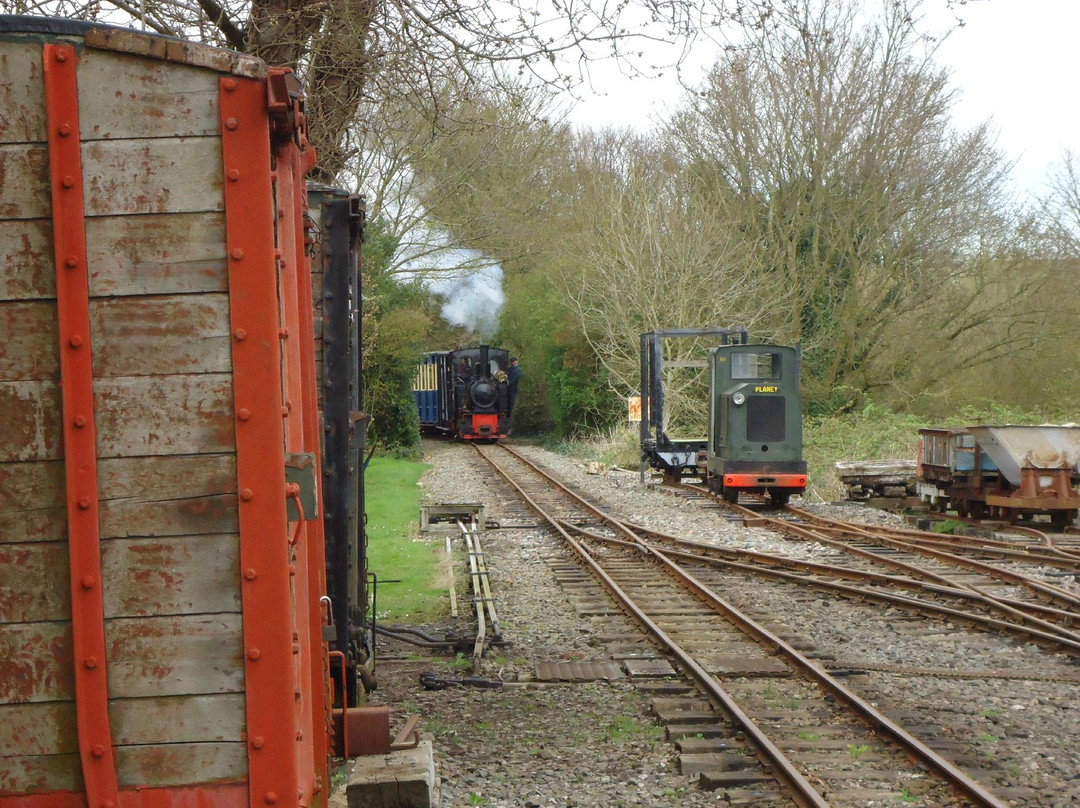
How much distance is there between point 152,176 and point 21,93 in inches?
13.7

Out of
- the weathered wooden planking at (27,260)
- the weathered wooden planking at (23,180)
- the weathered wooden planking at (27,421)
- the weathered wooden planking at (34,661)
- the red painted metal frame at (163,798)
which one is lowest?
the red painted metal frame at (163,798)

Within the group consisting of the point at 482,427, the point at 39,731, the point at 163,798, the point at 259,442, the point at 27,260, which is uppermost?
the point at 27,260

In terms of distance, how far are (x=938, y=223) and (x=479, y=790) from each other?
77.4 ft

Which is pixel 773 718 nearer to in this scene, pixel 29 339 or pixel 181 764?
pixel 181 764

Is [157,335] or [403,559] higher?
[157,335]

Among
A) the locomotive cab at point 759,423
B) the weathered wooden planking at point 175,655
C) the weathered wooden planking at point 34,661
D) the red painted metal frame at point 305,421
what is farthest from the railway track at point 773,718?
the locomotive cab at point 759,423

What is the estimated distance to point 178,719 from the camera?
272cm

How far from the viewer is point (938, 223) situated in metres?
26.3

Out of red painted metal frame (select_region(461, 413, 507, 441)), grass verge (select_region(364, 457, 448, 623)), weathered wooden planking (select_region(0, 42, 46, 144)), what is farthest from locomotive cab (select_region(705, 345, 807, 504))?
red painted metal frame (select_region(461, 413, 507, 441))

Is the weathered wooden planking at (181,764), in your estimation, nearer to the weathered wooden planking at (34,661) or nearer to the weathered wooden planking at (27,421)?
the weathered wooden planking at (34,661)

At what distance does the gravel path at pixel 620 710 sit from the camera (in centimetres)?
571

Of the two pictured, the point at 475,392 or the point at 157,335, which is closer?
the point at 157,335

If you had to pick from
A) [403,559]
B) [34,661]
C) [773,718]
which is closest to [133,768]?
[34,661]

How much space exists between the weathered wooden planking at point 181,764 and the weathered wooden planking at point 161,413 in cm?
71
